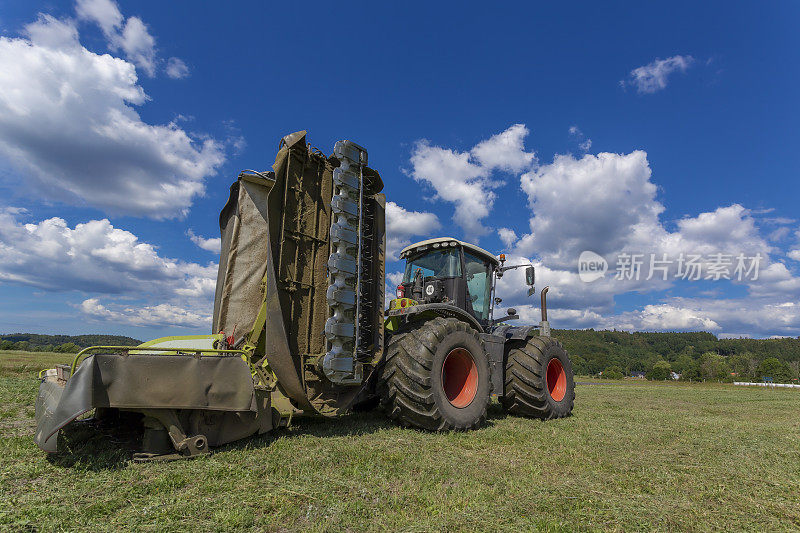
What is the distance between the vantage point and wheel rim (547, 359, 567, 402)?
300 inches

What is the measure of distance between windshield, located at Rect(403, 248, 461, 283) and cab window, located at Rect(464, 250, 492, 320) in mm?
249

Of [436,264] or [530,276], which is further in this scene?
[530,276]

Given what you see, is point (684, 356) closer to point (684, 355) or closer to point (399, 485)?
point (684, 355)

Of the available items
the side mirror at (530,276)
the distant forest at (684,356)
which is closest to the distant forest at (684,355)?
the distant forest at (684,356)

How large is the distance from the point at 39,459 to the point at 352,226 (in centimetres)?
348

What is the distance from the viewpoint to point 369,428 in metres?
4.96

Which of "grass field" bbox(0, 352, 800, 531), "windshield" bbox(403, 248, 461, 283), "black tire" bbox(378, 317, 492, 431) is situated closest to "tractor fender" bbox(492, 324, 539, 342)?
"windshield" bbox(403, 248, 461, 283)

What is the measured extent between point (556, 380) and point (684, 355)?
118701 mm

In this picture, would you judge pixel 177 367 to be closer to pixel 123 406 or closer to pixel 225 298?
pixel 123 406

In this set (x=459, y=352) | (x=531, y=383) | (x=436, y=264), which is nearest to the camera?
(x=459, y=352)

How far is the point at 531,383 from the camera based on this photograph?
668cm

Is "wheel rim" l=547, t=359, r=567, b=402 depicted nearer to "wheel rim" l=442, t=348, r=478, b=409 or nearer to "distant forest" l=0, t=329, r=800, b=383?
"wheel rim" l=442, t=348, r=478, b=409

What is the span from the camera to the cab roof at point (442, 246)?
723 cm

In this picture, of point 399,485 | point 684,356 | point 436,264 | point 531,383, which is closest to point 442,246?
point 436,264
